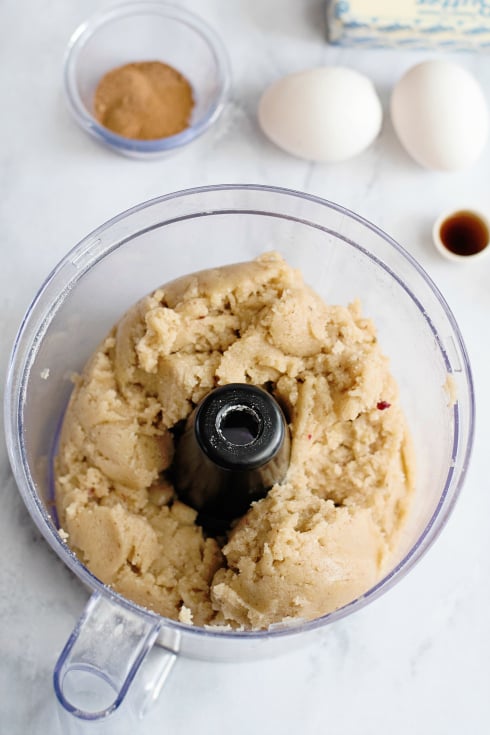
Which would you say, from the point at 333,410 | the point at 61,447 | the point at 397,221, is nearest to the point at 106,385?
the point at 61,447

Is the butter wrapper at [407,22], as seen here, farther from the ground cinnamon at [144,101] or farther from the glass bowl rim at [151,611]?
the glass bowl rim at [151,611]

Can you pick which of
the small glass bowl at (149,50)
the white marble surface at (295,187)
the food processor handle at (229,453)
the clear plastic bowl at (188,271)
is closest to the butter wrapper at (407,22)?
the white marble surface at (295,187)

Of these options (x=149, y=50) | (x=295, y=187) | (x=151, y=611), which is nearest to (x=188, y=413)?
(x=151, y=611)

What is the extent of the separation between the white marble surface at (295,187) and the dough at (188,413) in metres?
0.19

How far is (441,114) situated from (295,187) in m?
0.29

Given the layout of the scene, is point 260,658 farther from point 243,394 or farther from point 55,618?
point 243,394

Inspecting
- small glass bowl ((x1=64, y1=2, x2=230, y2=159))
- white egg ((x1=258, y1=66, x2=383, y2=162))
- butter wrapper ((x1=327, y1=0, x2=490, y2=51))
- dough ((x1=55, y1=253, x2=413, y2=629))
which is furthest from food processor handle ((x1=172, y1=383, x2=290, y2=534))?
butter wrapper ((x1=327, y1=0, x2=490, y2=51))

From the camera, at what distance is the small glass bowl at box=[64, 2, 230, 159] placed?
1.67 meters

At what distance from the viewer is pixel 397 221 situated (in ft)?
5.39

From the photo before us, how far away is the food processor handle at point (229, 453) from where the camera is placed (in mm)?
1203

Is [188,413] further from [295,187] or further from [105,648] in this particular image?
[295,187]

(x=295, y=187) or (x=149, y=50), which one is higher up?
(x=149, y=50)

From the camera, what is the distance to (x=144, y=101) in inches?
64.4

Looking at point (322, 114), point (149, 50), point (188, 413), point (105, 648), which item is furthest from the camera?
point (149, 50)
